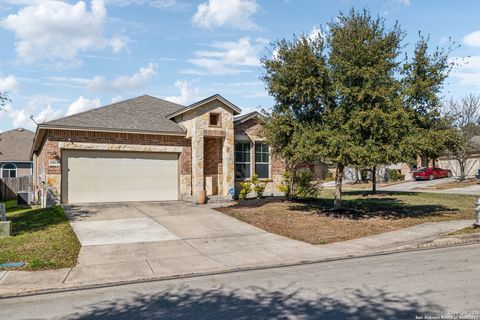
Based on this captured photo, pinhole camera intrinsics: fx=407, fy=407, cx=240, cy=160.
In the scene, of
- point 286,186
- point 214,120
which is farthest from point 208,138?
point 286,186

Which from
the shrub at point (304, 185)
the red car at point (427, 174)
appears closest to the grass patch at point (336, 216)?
the shrub at point (304, 185)

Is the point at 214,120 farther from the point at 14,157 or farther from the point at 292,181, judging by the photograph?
the point at 14,157

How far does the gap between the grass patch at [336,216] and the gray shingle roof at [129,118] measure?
19.1 ft

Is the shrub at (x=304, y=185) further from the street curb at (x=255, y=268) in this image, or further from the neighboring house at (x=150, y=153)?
the street curb at (x=255, y=268)

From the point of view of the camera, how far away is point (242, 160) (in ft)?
72.6

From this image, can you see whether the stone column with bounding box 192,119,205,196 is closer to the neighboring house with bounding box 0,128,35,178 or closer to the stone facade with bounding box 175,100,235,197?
the stone facade with bounding box 175,100,235,197

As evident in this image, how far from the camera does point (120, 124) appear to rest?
19.4m

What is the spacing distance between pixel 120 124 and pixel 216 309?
1493 cm

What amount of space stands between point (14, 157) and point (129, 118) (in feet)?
83.8

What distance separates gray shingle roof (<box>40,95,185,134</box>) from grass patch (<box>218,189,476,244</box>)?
581cm

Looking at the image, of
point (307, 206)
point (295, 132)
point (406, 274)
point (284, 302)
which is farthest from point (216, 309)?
point (307, 206)

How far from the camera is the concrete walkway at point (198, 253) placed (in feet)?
26.5

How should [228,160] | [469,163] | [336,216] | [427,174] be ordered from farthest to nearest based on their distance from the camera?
[469,163] → [427,174] → [228,160] → [336,216]

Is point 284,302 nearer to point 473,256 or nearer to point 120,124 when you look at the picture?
point 473,256
